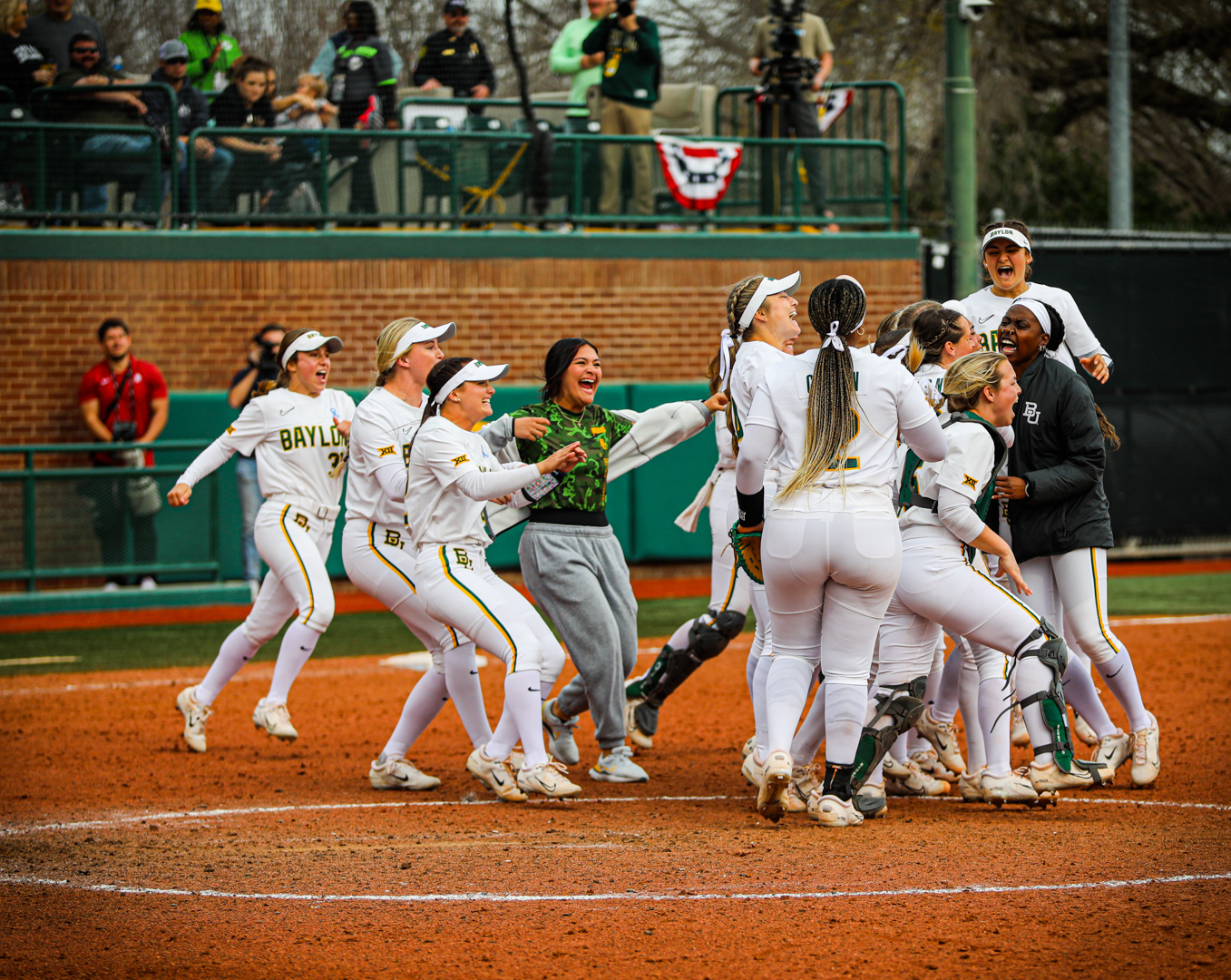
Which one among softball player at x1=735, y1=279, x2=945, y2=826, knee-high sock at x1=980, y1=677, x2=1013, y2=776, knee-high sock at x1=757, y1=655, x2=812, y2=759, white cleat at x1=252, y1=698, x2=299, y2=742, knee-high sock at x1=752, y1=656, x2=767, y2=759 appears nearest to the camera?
softball player at x1=735, y1=279, x2=945, y2=826

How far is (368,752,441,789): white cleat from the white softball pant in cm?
115

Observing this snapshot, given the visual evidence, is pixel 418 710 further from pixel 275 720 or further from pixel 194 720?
pixel 194 720

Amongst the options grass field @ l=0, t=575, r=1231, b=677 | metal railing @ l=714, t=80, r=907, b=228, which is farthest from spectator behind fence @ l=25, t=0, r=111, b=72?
metal railing @ l=714, t=80, r=907, b=228

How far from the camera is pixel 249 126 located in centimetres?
1416

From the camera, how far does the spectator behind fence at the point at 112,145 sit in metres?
13.6

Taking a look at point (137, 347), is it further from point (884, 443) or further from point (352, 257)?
point (884, 443)

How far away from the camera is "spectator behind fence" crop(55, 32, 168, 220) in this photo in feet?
44.7

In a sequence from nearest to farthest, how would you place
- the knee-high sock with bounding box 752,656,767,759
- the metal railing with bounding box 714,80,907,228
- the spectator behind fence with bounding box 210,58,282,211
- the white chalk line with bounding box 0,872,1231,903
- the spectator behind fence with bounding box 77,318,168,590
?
the white chalk line with bounding box 0,872,1231,903, the knee-high sock with bounding box 752,656,767,759, the spectator behind fence with bounding box 77,318,168,590, the spectator behind fence with bounding box 210,58,282,211, the metal railing with bounding box 714,80,907,228

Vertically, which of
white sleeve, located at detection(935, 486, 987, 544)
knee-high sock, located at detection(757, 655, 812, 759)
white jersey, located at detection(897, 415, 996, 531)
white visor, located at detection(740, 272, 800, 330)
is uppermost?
white visor, located at detection(740, 272, 800, 330)

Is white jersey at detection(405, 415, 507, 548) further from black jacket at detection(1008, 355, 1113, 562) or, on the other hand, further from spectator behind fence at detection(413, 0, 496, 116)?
spectator behind fence at detection(413, 0, 496, 116)

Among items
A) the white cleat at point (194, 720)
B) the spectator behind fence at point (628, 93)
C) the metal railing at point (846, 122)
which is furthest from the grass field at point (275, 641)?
the metal railing at point (846, 122)

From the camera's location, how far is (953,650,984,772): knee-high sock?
249 inches

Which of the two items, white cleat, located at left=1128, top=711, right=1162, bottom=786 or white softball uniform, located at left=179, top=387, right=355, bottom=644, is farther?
white softball uniform, located at left=179, top=387, right=355, bottom=644

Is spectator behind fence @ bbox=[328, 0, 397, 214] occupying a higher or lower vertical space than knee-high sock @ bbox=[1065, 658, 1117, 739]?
higher
